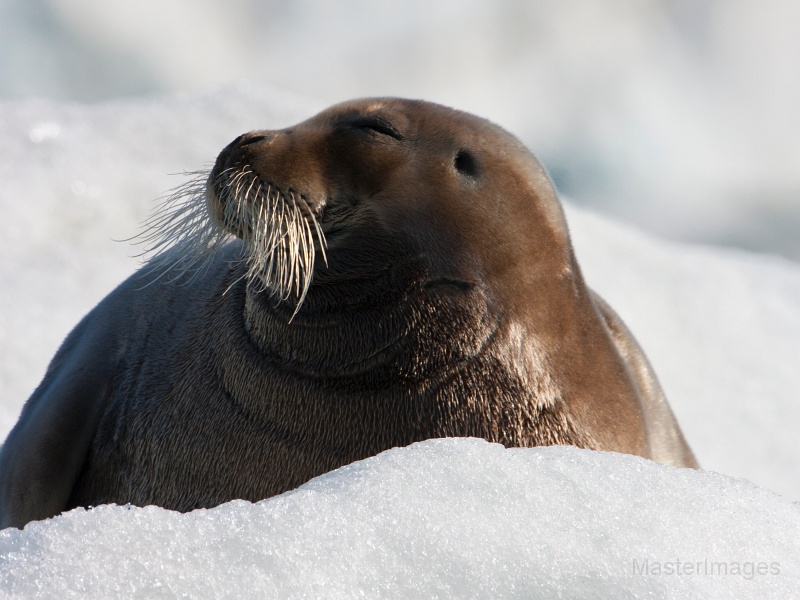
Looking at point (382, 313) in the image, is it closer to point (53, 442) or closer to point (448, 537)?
point (448, 537)

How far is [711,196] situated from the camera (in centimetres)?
1261

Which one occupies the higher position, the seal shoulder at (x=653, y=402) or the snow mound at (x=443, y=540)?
the seal shoulder at (x=653, y=402)

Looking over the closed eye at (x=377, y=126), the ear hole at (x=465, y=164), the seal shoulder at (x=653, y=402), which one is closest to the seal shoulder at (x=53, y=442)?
the closed eye at (x=377, y=126)

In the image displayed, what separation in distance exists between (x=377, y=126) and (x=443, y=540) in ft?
5.07

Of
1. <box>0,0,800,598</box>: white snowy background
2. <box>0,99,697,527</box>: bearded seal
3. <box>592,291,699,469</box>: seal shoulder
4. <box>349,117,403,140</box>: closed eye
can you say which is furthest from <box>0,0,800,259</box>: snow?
<box>349,117,403,140</box>: closed eye

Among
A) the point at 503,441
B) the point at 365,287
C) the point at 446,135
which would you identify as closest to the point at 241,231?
the point at 365,287

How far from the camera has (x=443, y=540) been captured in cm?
174

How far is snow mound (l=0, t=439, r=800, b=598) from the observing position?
157cm

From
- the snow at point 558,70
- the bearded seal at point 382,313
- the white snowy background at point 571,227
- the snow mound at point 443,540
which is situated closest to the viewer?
the snow mound at point 443,540

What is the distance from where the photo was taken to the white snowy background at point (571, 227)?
1.67m

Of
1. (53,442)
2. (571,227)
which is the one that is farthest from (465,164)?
(571,227)

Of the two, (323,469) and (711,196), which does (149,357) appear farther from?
(711,196)

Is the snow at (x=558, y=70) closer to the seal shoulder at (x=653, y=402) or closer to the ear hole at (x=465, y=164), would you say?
the seal shoulder at (x=653, y=402)

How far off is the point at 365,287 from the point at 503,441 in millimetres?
571
